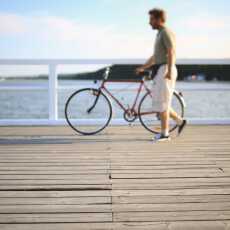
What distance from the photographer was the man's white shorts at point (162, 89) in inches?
209

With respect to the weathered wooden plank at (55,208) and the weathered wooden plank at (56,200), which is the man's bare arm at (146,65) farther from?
the weathered wooden plank at (55,208)

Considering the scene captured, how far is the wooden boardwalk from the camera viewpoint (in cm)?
266

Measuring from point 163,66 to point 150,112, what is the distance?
79cm

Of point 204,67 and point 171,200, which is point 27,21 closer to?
point 204,67

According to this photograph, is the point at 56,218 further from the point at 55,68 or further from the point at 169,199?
the point at 55,68

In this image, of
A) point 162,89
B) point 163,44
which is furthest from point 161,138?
point 163,44

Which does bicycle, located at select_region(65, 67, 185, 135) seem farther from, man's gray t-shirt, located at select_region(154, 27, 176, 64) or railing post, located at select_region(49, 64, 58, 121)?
railing post, located at select_region(49, 64, 58, 121)

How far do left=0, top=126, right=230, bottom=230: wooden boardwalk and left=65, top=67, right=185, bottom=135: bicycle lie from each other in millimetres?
591

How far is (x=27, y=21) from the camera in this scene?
67.6 feet

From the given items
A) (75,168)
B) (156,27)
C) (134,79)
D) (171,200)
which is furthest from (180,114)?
(171,200)

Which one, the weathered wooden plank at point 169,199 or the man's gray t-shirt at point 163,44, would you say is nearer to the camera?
the weathered wooden plank at point 169,199

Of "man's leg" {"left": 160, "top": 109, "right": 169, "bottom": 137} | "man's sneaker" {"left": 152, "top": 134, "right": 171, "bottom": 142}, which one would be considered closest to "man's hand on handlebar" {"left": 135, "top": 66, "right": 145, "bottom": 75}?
"man's leg" {"left": 160, "top": 109, "right": 169, "bottom": 137}

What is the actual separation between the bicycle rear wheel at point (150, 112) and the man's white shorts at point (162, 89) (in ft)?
1.40

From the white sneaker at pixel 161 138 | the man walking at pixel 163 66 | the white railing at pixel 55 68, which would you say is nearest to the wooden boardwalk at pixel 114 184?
the white sneaker at pixel 161 138
